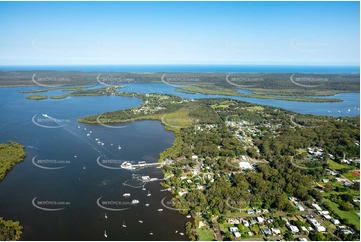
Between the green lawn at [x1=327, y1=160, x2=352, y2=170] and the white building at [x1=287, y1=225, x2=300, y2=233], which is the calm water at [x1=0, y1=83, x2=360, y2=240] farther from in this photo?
the green lawn at [x1=327, y1=160, x2=352, y2=170]

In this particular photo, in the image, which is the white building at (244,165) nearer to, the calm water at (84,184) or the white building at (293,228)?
the calm water at (84,184)

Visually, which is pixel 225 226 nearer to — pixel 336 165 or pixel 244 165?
pixel 244 165

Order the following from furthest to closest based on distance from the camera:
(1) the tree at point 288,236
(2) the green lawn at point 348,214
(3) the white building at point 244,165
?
(3) the white building at point 244,165
(2) the green lawn at point 348,214
(1) the tree at point 288,236

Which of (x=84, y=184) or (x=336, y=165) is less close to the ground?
(x=336, y=165)

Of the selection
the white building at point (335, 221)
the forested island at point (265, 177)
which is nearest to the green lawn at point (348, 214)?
the forested island at point (265, 177)

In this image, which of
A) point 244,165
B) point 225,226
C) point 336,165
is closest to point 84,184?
point 225,226

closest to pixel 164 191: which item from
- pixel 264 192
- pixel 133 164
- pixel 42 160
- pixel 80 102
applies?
pixel 133 164

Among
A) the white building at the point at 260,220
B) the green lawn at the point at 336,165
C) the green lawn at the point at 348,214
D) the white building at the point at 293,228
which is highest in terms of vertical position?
the green lawn at the point at 336,165
